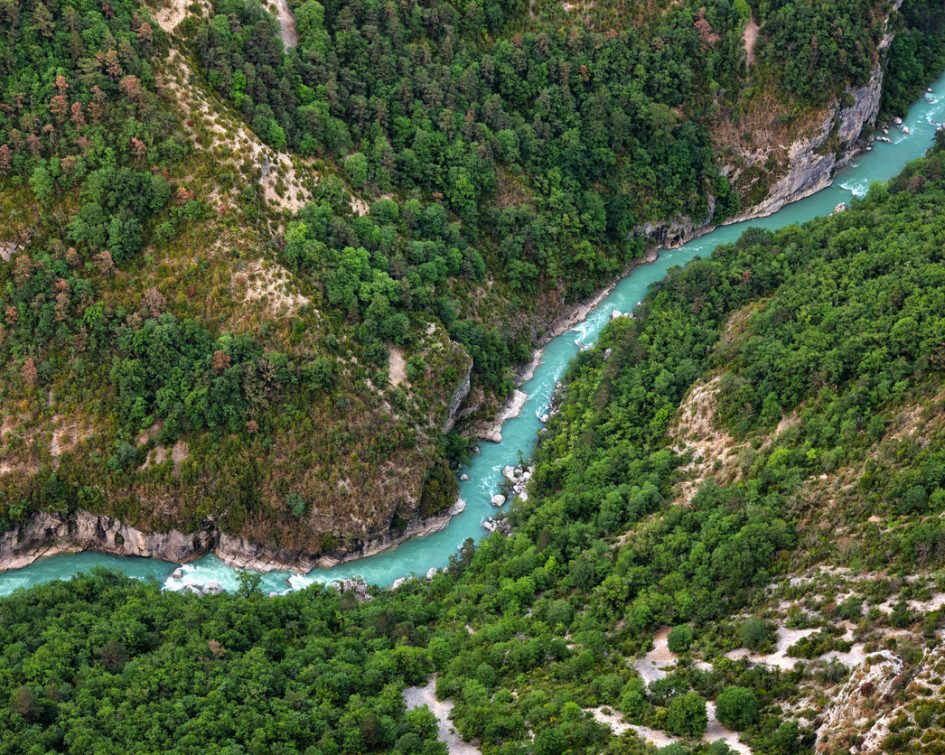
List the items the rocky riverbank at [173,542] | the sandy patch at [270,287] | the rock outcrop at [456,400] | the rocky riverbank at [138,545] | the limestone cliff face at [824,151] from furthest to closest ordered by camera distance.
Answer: the limestone cliff face at [824,151] < the rock outcrop at [456,400] < the sandy patch at [270,287] < the rocky riverbank at [173,542] < the rocky riverbank at [138,545]

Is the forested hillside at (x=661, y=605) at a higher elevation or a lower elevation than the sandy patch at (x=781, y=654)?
higher

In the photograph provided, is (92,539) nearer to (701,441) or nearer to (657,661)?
(657,661)

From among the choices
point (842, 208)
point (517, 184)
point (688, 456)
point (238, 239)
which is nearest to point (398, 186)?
point (517, 184)

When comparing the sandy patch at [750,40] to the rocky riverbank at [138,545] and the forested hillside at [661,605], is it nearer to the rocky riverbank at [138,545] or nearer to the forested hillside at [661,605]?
the forested hillside at [661,605]

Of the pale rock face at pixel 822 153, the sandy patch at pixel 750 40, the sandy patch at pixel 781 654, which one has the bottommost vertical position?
the sandy patch at pixel 781 654

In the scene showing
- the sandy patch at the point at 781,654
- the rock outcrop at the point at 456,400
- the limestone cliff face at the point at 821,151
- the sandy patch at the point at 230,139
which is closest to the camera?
the sandy patch at the point at 781,654

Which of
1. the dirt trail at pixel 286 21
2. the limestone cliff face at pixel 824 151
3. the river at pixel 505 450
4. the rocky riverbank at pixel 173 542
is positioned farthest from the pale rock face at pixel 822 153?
the dirt trail at pixel 286 21

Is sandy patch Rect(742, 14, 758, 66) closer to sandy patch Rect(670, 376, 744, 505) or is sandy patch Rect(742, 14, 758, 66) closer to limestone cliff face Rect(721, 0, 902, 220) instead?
limestone cliff face Rect(721, 0, 902, 220)
